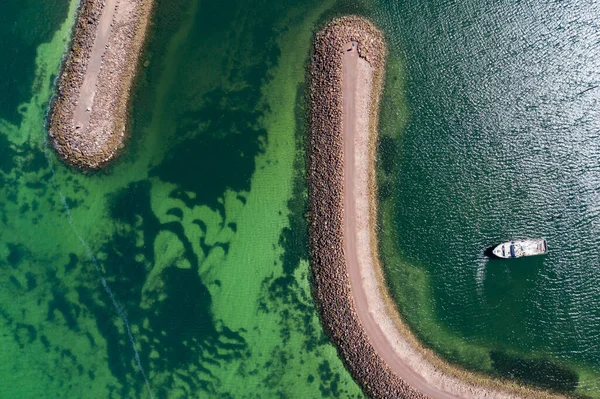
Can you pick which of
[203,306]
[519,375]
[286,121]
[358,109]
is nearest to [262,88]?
[286,121]

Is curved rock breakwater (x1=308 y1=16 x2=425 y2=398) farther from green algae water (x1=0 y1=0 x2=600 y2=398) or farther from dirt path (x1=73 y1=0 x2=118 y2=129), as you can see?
dirt path (x1=73 y1=0 x2=118 y2=129)

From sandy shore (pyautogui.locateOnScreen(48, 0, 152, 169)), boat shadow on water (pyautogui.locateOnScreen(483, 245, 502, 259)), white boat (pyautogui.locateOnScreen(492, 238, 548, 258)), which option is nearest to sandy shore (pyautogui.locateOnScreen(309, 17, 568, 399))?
boat shadow on water (pyautogui.locateOnScreen(483, 245, 502, 259))

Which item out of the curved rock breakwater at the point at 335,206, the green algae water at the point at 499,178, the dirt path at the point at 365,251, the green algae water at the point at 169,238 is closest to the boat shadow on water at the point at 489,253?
the green algae water at the point at 499,178

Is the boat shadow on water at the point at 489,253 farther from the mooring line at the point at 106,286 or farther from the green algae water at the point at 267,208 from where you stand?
the mooring line at the point at 106,286

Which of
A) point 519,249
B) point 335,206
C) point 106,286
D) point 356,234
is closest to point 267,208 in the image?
point 335,206

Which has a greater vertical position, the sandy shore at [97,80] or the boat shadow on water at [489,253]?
the sandy shore at [97,80]

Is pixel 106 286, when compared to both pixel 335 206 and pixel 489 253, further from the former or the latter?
pixel 489 253
